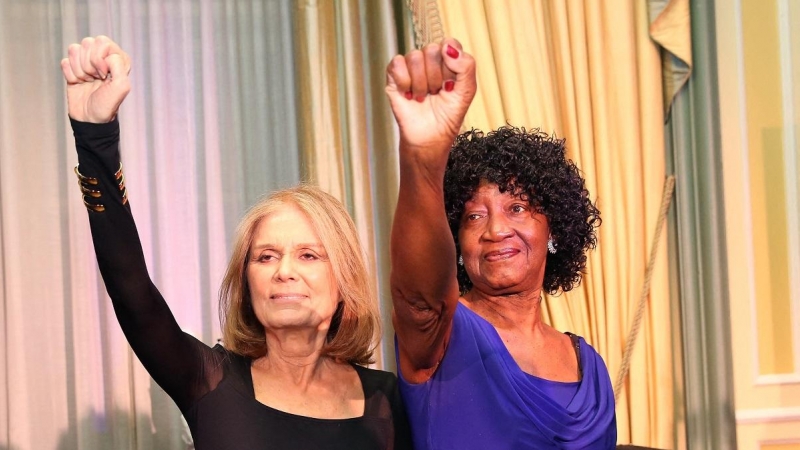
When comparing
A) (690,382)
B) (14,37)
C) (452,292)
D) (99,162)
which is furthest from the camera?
(690,382)

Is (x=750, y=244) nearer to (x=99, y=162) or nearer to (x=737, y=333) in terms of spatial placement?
(x=737, y=333)

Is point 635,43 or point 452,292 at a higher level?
point 635,43

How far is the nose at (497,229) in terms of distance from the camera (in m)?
1.98

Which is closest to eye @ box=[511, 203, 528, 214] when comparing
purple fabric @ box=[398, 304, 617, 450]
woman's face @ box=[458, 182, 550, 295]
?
woman's face @ box=[458, 182, 550, 295]

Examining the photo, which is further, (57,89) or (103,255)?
(57,89)

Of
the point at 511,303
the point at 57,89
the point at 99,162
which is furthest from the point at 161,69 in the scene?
the point at 511,303

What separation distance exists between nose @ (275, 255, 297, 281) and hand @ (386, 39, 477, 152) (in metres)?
0.66

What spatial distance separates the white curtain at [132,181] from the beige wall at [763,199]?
1.58m

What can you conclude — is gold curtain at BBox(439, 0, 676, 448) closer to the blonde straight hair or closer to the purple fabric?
the blonde straight hair

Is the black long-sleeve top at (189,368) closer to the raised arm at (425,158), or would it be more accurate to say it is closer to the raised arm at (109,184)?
the raised arm at (109,184)

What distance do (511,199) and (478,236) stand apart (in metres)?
0.12

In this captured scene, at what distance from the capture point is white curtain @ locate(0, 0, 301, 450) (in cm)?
316

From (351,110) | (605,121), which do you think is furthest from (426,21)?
(605,121)

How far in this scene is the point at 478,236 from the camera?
2.02m
